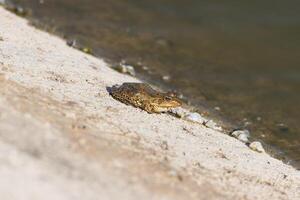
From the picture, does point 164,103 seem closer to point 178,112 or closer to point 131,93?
point 131,93

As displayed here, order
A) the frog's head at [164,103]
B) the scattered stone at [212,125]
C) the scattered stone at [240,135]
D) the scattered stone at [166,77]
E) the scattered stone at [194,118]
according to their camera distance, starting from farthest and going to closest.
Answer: the scattered stone at [166,77]
the scattered stone at [240,135]
the scattered stone at [212,125]
the scattered stone at [194,118]
the frog's head at [164,103]

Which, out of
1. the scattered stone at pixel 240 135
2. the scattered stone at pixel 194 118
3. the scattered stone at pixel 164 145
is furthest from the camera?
the scattered stone at pixel 240 135

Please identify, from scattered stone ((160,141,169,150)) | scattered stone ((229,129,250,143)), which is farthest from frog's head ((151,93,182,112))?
scattered stone ((229,129,250,143))

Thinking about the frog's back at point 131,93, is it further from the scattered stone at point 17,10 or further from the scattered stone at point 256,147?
the scattered stone at point 17,10

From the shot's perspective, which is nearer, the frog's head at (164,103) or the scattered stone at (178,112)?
the frog's head at (164,103)

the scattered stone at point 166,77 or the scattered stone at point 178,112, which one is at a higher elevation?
the scattered stone at point 178,112

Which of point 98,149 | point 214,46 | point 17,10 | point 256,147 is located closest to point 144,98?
point 256,147

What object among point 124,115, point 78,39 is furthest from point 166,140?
point 78,39

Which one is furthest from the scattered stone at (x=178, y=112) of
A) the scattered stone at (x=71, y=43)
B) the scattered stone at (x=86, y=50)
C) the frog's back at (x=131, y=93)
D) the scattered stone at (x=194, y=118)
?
the scattered stone at (x=71, y=43)
